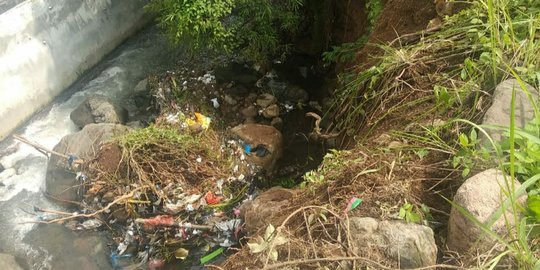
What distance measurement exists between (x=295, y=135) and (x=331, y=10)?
1599 mm

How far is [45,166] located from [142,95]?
147cm

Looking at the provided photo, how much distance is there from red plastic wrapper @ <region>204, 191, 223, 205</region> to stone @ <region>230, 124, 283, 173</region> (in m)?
0.59

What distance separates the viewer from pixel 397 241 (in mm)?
1997

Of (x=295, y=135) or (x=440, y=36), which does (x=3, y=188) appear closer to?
(x=295, y=135)

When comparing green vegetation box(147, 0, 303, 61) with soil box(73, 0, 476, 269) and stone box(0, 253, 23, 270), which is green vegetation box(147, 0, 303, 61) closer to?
soil box(73, 0, 476, 269)

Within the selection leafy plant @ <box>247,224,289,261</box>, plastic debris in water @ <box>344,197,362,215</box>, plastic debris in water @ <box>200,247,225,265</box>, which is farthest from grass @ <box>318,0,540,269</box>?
plastic debris in water @ <box>200,247,225,265</box>

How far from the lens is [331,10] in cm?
536

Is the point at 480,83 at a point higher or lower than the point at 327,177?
higher

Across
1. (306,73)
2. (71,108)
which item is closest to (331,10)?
(306,73)

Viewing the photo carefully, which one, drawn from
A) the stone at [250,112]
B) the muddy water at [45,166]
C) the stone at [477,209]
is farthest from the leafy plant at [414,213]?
the stone at [250,112]

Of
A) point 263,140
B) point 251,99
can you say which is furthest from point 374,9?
point 251,99

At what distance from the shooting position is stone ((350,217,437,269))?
1934 mm

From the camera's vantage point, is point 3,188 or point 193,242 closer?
point 193,242

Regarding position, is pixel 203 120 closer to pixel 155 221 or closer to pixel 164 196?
pixel 164 196
